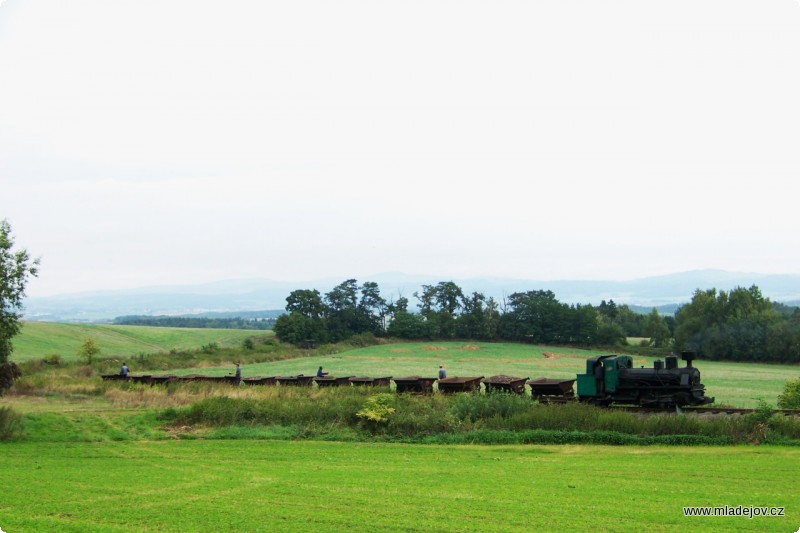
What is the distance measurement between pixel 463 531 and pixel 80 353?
2238 inches

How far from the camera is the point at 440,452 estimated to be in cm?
2303

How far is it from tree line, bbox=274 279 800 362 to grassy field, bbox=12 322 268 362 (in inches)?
632

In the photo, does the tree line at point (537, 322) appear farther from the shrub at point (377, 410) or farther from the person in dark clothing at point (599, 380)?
the shrub at point (377, 410)

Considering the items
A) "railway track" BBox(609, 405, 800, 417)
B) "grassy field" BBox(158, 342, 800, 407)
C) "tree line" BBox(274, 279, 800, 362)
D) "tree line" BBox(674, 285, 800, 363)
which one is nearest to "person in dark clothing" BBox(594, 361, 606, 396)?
"railway track" BBox(609, 405, 800, 417)

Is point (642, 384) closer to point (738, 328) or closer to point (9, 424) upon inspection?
point (9, 424)

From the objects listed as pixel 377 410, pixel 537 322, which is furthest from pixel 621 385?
pixel 537 322

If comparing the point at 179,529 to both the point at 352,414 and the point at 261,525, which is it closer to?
the point at 261,525

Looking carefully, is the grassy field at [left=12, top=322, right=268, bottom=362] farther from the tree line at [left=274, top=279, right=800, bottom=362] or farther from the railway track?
the railway track

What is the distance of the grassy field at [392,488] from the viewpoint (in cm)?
1309

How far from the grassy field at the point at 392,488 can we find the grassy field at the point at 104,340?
53.2m

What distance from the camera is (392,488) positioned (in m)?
16.2

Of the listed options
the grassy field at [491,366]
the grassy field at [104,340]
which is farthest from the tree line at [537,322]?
the grassy field at [104,340]

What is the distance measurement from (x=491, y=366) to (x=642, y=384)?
125 feet

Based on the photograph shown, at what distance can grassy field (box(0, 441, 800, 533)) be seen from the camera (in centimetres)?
1309
